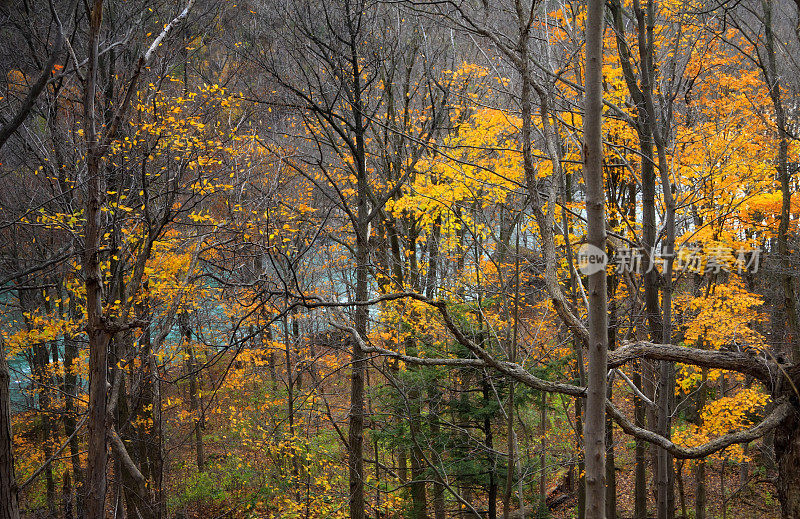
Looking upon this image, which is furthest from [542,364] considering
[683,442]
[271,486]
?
[271,486]

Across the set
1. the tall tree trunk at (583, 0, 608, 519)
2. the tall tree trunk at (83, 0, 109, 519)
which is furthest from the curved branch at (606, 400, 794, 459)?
the tall tree trunk at (83, 0, 109, 519)

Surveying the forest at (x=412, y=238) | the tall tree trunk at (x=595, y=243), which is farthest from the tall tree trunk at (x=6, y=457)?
the tall tree trunk at (x=595, y=243)

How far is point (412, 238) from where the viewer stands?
12.1m

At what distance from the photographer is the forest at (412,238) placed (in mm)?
3869

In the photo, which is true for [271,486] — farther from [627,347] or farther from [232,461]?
[627,347]

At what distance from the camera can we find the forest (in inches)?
152

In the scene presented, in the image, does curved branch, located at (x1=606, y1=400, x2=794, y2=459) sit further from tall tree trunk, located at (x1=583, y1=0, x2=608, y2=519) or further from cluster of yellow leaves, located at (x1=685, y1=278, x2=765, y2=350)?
cluster of yellow leaves, located at (x1=685, y1=278, x2=765, y2=350)

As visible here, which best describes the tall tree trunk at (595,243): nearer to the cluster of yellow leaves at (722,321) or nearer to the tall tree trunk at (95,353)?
the tall tree trunk at (95,353)

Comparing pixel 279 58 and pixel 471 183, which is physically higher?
pixel 279 58

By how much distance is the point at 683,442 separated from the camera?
891cm

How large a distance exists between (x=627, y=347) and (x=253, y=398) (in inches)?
539

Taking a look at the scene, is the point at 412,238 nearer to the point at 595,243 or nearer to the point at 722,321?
the point at 722,321

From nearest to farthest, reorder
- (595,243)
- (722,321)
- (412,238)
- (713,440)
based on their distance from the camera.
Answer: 1. (595,243)
2. (713,440)
3. (722,321)
4. (412,238)

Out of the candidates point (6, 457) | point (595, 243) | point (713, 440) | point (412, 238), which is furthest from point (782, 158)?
point (6, 457)
